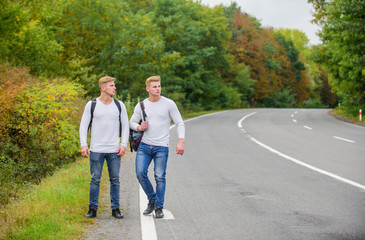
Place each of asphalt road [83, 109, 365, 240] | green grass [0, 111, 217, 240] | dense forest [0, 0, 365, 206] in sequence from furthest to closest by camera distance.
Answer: dense forest [0, 0, 365, 206] → asphalt road [83, 109, 365, 240] → green grass [0, 111, 217, 240]

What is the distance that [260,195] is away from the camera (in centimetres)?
714

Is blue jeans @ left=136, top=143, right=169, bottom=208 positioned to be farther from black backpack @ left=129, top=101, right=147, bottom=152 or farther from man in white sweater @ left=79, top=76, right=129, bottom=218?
man in white sweater @ left=79, top=76, right=129, bottom=218

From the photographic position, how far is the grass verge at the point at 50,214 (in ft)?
15.9

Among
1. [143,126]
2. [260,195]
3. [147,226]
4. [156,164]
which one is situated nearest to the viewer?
[147,226]

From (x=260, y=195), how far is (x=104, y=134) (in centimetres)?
287

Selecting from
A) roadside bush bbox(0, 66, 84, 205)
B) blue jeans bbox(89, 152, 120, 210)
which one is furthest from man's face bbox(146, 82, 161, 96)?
roadside bush bbox(0, 66, 84, 205)

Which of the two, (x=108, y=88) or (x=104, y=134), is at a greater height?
(x=108, y=88)

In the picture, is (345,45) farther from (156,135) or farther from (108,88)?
(108,88)

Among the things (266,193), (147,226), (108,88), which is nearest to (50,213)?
(147,226)

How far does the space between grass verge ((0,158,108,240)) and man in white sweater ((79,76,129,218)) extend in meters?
0.39

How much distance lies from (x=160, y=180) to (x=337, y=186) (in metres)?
3.63

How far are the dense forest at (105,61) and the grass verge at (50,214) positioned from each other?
1.07 metres

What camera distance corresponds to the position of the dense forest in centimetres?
1092

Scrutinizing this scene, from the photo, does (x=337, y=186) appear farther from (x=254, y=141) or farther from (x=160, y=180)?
(x=254, y=141)
